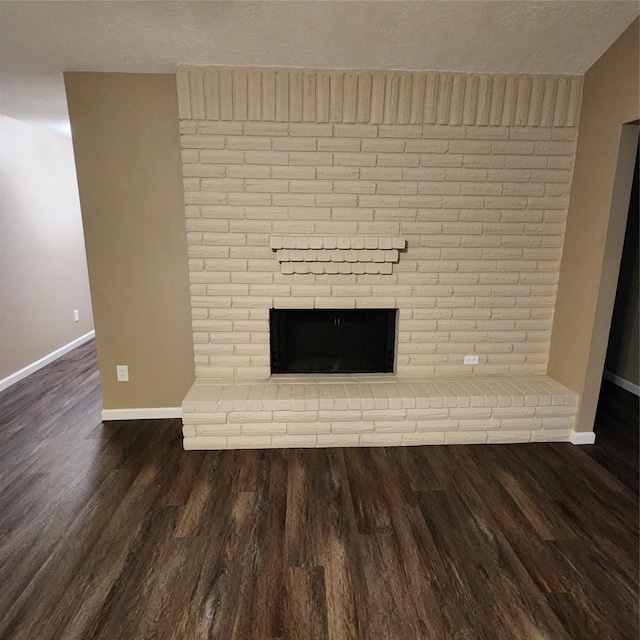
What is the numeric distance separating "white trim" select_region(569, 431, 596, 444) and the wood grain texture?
6.24 feet

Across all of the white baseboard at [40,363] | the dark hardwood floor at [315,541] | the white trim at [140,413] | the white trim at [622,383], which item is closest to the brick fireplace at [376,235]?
the dark hardwood floor at [315,541]

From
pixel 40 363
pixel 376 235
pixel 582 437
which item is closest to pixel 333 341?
pixel 376 235

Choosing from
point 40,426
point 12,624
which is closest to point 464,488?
point 12,624

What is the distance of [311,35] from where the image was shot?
6.82 feet

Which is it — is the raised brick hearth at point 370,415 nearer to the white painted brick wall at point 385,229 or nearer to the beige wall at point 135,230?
the white painted brick wall at point 385,229

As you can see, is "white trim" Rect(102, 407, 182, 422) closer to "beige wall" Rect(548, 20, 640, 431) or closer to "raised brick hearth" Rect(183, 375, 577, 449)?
"raised brick hearth" Rect(183, 375, 577, 449)

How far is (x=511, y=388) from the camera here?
8.48ft

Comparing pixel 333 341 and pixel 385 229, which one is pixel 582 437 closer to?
pixel 333 341

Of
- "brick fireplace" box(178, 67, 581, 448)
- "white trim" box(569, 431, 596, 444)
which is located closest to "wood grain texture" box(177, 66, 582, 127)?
"brick fireplace" box(178, 67, 581, 448)

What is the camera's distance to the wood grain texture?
2318mm

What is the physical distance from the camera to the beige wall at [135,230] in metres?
2.41

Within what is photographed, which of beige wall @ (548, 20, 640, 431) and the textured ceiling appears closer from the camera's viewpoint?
the textured ceiling

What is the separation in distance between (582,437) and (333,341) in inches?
66.5

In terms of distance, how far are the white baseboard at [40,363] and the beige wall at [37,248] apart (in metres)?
0.04
